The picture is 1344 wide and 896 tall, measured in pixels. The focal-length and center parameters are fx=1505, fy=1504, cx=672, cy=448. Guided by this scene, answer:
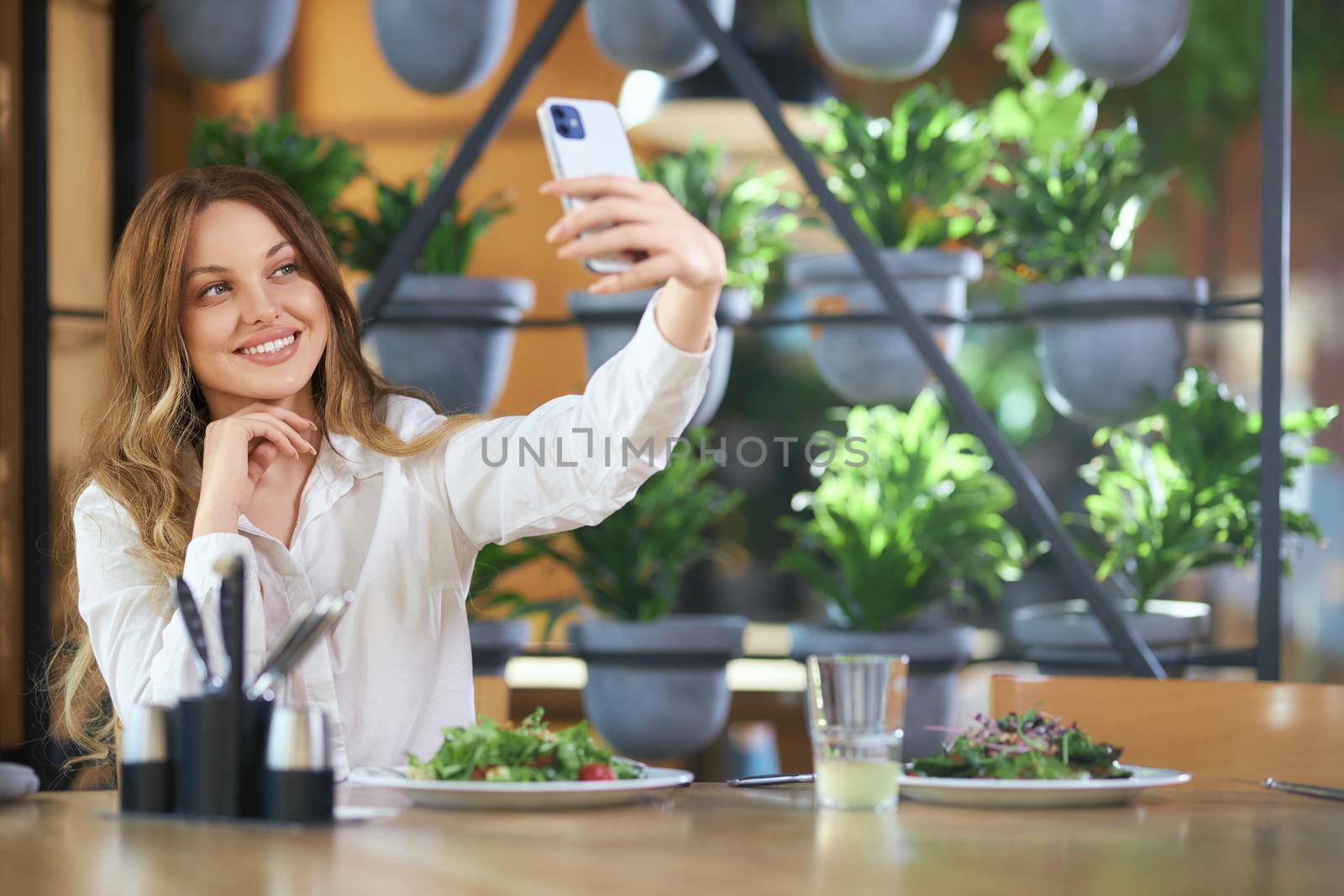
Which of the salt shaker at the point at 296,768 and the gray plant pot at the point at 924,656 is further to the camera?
the gray plant pot at the point at 924,656

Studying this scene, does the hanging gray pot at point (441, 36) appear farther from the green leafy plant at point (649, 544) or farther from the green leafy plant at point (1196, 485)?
the green leafy plant at point (1196, 485)

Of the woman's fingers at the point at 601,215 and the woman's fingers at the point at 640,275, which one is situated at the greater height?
the woman's fingers at the point at 601,215

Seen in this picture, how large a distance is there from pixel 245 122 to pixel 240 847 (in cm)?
224

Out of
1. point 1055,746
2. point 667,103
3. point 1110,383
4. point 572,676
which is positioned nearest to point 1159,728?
point 1055,746

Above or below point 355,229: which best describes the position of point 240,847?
below

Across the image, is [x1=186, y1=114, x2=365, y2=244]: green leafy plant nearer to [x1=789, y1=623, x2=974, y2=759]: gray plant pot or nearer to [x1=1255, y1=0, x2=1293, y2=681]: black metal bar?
[x1=789, y1=623, x2=974, y2=759]: gray plant pot

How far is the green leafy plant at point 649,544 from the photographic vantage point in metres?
2.63

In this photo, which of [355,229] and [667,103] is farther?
[667,103]

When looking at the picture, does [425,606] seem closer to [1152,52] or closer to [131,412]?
[131,412]

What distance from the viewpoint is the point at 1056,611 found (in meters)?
2.45

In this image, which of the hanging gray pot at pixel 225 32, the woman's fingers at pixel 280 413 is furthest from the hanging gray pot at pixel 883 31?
the woman's fingers at pixel 280 413

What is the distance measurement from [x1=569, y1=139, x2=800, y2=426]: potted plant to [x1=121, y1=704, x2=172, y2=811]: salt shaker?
1546mm

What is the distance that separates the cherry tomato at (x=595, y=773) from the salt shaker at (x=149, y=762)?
269mm

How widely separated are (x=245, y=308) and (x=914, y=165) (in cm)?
136
